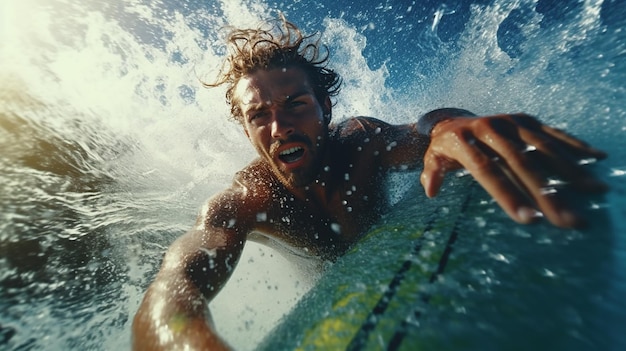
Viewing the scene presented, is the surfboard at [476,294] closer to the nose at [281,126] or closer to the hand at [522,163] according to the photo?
the hand at [522,163]

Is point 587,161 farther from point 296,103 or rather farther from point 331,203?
point 296,103

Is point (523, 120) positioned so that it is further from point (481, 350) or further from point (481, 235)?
point (481, 350)

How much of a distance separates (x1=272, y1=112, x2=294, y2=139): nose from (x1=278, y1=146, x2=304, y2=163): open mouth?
0.12m

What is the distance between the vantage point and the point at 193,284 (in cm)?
145

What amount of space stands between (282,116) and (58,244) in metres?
2.00

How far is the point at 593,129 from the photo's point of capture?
4.55 feet

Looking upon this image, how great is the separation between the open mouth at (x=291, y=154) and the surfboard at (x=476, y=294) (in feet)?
4.07

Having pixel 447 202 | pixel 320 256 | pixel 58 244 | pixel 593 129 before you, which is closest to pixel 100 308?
pixel 58 244

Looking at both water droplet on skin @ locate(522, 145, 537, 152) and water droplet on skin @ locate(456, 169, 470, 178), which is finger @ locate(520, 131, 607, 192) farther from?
water droplet on skin @ locate(456, 169, 470, 178)

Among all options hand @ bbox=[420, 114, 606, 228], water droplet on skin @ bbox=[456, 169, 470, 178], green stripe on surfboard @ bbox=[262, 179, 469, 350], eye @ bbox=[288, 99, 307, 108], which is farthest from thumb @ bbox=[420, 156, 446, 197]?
eye @ bbox=[288, 99, 307, 108]

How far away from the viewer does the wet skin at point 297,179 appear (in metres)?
1.10

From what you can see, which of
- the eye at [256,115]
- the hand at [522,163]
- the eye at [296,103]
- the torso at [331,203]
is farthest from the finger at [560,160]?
the eye at [256,115]

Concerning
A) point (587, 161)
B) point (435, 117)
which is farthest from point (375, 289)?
point (435, 117)

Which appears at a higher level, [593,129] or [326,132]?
[593,129]
